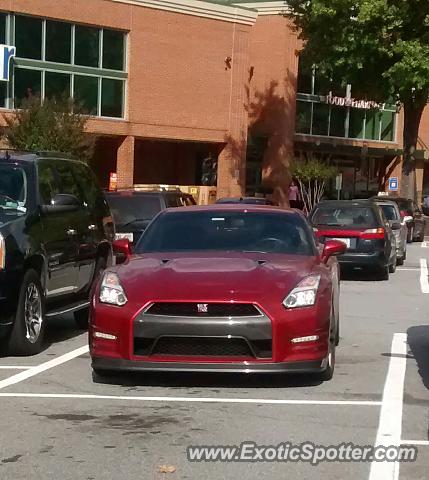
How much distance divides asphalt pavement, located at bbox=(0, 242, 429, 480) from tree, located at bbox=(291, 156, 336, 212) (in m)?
33.8

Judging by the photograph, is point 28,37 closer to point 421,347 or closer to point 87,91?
point 87,91

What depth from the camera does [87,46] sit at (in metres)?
37.5

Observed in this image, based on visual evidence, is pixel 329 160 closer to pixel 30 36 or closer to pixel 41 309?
pixel 30 36

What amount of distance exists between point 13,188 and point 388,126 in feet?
145

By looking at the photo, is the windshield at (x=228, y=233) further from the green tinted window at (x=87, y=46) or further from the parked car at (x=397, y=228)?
the green tinted window at (x=87, y=46)

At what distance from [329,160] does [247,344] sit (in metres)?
42.8

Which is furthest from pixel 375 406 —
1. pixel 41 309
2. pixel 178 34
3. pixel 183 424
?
pixel 178 34

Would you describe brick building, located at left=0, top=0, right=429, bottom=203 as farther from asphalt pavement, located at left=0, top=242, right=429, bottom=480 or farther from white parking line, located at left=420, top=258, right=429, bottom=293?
asphalt pavement, located at left=0, top=242, right=429, bottom=480

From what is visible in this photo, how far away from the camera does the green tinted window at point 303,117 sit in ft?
157

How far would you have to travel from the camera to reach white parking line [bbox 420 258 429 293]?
57.7 ft

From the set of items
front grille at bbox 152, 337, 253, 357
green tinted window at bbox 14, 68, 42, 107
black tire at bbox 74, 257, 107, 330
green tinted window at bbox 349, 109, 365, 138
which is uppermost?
green tinted window at bbox 14, 68, 42, 107

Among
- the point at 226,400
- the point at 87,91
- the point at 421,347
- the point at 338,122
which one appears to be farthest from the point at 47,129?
the point at 338,122

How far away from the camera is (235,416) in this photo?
7090 millimetres

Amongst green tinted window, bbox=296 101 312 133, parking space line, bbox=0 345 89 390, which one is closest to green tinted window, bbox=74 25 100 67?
green tinted window, bbox=296 101 312 133
